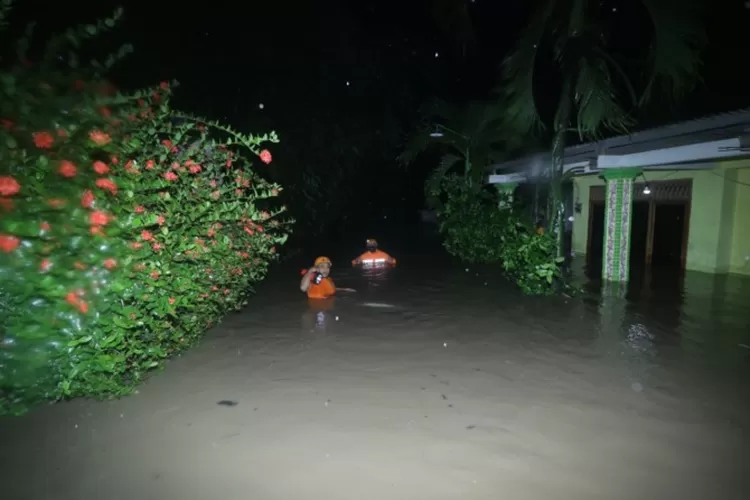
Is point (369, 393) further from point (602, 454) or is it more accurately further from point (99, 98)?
point (99, 98)

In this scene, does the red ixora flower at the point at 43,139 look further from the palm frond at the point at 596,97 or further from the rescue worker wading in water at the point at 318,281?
the palm frond at the point at 596,97

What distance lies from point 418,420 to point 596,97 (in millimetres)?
7391

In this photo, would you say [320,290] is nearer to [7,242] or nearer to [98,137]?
[98,137]

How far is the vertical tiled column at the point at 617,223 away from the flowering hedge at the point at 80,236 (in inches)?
379

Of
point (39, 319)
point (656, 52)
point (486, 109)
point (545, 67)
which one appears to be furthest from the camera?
point (486, 109)

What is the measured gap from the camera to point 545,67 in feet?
37.8

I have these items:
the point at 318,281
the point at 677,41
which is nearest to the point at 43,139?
→ the point at 318,281

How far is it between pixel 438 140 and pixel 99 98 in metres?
13.3

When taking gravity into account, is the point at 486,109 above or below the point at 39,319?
above

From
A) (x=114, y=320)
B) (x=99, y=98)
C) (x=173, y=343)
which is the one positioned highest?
(x=99, y=98)

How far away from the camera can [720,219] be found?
12.5 m

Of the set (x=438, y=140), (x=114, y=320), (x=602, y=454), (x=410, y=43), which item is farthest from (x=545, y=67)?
(x=114, y=320)

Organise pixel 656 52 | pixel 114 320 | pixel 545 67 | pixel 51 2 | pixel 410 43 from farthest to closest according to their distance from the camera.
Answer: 1. pixel 410 43
2. pixel 545 67
3. pixel 656 52
4. pixel 51 2
5. pixel 114 320

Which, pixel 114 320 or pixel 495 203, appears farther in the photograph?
pixel 495 203
